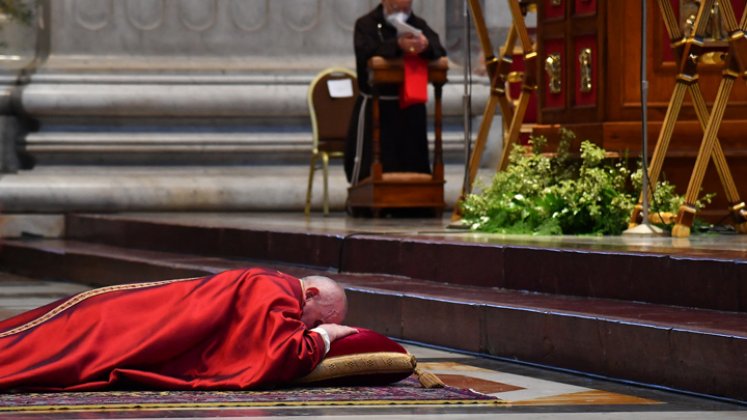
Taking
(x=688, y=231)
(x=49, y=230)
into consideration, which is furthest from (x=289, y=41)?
(x=688, y=231)

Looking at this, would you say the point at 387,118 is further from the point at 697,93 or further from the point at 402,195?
the point at 697,93

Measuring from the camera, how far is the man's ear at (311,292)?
531 centimetres

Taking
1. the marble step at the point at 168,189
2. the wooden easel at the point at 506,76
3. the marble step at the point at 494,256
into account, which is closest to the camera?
the marble step at the point at 494,256

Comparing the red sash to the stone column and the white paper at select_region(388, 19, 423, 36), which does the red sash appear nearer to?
the white paper at select_region(388, 19, 423, 36)

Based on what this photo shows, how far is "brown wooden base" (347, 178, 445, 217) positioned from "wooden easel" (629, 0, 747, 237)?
12.2ft

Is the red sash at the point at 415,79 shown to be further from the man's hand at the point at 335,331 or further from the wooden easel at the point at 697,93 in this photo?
the man's hand at the point at 335,331

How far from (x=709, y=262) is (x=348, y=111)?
264 inches

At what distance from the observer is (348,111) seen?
40.2 feet

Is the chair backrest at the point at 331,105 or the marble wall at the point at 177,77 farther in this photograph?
the marble wall at the point at 177,77

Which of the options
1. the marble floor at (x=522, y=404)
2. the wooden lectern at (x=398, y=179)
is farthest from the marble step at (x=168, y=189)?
the marble floor at (x=522, y=404)

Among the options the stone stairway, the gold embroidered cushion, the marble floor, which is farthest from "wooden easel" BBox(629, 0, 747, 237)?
the gold embroidered cushion

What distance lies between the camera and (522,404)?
4926 mm

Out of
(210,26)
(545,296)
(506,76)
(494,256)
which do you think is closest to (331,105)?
(210,26)

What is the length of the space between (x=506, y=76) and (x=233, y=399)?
4.55 meters
